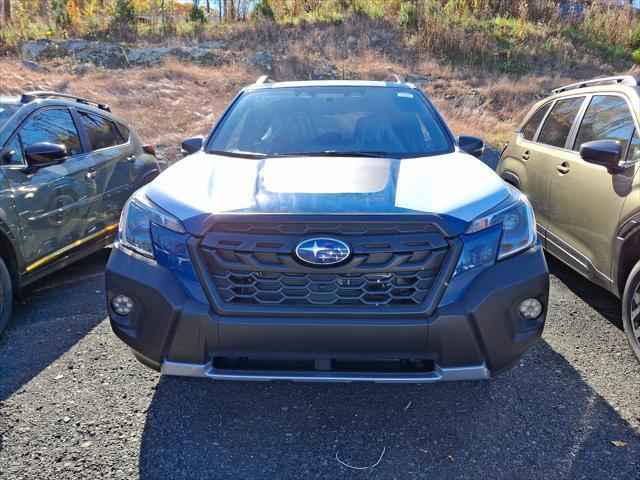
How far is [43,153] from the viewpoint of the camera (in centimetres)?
381

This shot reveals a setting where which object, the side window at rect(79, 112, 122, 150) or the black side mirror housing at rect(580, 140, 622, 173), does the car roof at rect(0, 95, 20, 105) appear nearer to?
the side window at rect(79, 112, 122, 150)

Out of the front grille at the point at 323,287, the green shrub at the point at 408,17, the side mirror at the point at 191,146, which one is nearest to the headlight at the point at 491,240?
the front grille at the point at 323,287

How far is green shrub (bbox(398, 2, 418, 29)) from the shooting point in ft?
63.7

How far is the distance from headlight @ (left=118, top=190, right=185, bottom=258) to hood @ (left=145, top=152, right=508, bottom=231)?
1.6 inches

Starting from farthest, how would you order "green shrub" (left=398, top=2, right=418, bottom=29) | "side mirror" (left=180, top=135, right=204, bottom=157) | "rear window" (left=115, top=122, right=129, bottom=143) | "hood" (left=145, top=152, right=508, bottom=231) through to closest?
"green shrub" (left=398, top=2, right=418, bottom=29) < "rear window" (left=115, top=122, right=129, bottom=143) < "side mirror" (left=180, top=135, right=204, bottom=157) < "hood" (left=145, top=152, right=508, bottom=231)

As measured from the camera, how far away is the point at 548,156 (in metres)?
4.59

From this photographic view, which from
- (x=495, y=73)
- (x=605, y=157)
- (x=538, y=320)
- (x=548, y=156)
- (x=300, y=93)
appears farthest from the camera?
(x=495, y=73)

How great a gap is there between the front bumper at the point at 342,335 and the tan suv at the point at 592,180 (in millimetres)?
1323

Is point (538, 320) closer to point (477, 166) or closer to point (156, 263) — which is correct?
point (477, 166)

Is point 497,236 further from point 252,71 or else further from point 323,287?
point 252,71

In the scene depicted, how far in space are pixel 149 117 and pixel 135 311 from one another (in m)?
10.8

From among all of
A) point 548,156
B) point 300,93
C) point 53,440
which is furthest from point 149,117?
point 53,440

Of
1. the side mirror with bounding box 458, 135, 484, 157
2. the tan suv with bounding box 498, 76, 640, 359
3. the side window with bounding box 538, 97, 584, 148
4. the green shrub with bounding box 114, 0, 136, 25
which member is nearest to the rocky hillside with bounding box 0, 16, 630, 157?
the green shrub with bounding box 114, 0, 136, 25

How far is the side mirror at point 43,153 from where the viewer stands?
12.4 feet
